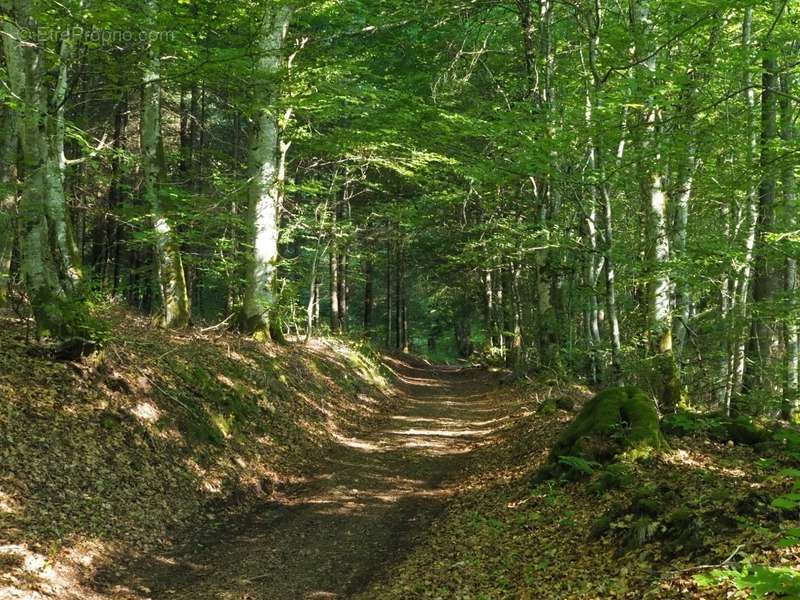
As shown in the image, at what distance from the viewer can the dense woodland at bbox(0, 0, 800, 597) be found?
28.3ft

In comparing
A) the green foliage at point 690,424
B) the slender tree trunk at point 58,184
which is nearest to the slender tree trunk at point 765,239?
the green foliage at point 690,424

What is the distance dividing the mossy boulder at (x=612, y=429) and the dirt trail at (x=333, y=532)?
2302 millimetres

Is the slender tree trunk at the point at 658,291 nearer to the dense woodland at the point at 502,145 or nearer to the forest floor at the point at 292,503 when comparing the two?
the dense woodland at the point at 502,145

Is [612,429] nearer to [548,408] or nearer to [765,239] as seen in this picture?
[765,239]

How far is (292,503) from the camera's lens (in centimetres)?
935

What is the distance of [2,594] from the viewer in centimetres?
516

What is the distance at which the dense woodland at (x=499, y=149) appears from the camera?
863 cm

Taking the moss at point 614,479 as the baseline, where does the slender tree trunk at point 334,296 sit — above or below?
above

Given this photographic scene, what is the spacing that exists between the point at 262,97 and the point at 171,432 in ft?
24.3

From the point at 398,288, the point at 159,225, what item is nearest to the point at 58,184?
the point at 159,225

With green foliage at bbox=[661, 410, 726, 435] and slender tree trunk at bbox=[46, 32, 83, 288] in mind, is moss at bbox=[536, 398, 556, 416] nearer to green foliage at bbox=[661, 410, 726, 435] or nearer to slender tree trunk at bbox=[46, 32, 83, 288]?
green foliage at bbox=[661, 410, 726, 435]

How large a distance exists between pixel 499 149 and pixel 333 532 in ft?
24.5

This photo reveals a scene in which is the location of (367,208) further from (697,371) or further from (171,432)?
(171,432)

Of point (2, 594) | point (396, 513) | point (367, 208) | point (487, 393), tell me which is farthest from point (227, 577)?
point (367, 208)
